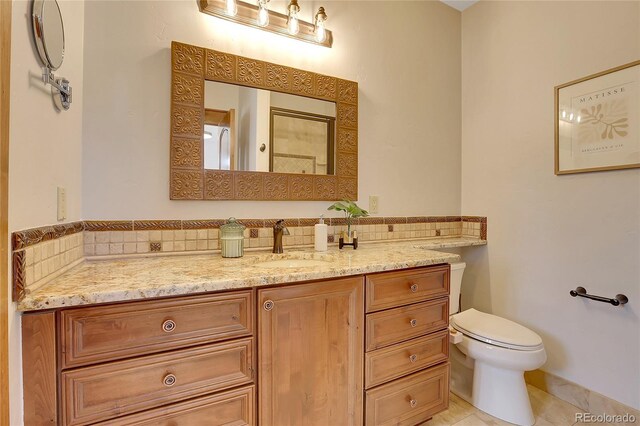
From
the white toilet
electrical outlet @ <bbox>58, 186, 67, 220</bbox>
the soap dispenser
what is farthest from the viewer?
the soap dispenser

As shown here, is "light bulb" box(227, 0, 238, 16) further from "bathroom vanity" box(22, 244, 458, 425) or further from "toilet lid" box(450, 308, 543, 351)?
"toilet lid" box(450, 308, 543, 351)

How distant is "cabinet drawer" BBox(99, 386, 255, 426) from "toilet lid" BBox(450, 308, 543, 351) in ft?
4.18

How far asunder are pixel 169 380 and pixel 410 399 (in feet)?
3.51

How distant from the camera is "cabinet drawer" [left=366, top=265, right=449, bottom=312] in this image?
50.9 inches

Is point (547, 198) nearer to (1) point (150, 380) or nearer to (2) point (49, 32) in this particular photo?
(1) point (150, 380)

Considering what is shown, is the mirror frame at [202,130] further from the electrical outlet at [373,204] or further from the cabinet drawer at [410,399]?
the cabinet drawer at [410,399]

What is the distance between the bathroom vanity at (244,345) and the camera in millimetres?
838

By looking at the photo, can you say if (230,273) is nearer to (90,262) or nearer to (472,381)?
(90,262)

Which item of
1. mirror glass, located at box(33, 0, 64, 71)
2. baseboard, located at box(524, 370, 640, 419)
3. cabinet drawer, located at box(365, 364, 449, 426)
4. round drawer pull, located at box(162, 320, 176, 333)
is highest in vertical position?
mirror glass, located at box(33, 0, 64, 71)

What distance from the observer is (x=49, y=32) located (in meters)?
0.96

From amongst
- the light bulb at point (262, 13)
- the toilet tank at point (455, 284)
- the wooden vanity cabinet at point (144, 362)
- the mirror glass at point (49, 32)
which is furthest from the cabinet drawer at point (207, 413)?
the light bulb at point (262, 13)

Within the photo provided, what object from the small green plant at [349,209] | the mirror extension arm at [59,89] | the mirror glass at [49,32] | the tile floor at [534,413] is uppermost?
the mirror glass at [49,32]

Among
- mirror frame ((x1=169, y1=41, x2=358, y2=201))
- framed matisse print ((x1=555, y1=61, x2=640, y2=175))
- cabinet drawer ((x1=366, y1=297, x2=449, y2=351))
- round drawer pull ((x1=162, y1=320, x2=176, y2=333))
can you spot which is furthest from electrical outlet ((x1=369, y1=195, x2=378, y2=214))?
round drawer pull ((x1=162, y1=320, x2=176, y2=333))

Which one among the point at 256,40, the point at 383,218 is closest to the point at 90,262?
the point at 256,40
